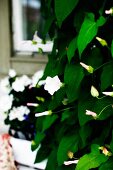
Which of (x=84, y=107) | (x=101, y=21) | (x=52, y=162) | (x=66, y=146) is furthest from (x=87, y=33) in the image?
(x=52, y=162)

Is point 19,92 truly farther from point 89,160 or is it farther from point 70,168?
point 89,160

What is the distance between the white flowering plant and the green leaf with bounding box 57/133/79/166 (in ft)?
1.58

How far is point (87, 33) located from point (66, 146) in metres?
0.52

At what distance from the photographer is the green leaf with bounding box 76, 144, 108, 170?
119 cm

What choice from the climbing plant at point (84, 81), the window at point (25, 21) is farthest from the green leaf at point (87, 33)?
the window at point (25, 21)

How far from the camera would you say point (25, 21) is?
2297mm

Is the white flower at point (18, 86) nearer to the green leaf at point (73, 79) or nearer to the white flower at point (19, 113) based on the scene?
the white flower at point (19, 113)

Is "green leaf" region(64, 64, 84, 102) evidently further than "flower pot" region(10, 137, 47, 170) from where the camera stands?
No

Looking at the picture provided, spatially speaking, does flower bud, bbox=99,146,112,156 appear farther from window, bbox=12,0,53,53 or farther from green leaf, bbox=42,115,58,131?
Result: window, bbox=12,0,53,53

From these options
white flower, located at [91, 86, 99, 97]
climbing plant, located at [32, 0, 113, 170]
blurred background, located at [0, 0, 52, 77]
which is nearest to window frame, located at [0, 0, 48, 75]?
blurred background, located at [0, 0, 52, 77]

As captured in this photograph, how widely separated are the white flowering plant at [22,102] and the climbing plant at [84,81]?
0.37 meters

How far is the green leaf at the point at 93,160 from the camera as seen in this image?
119cm

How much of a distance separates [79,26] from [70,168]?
2.08 feet

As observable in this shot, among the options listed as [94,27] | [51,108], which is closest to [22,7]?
[51,108]
